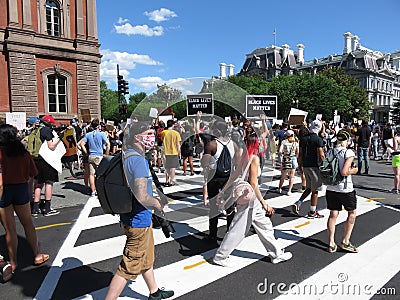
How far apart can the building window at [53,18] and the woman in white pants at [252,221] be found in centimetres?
2207

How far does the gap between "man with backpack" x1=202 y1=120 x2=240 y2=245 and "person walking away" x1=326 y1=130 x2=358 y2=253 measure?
1.45 meters

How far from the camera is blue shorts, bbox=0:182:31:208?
3.71 metres

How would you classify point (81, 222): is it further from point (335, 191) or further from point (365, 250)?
point (365, 250)

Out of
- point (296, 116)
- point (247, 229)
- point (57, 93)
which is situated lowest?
point (247, 229)

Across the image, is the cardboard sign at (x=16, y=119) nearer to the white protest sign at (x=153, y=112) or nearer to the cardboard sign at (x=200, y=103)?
the cardboard sign at (x=200, y=103)

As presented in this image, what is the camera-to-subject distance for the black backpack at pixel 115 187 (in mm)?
2740

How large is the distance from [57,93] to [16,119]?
35.4ft

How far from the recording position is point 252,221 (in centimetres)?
402

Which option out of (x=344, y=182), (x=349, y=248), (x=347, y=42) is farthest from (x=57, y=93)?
(x=347, y=42)

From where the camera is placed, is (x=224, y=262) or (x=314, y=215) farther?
(x=314, y=215)

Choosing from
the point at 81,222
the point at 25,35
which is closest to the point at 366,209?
the point at 81,222

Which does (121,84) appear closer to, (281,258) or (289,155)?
(289,155)

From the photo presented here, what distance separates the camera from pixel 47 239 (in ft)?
16.3

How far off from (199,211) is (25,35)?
19.5 meters
